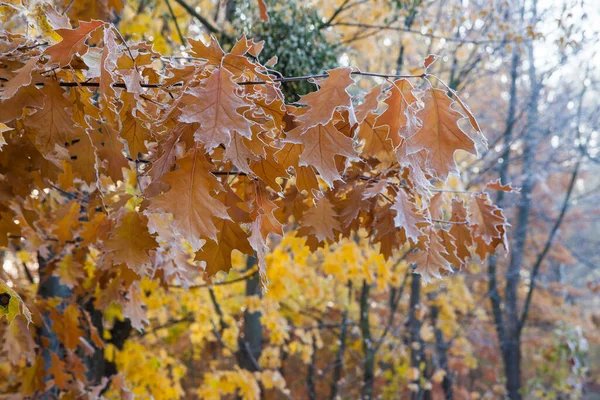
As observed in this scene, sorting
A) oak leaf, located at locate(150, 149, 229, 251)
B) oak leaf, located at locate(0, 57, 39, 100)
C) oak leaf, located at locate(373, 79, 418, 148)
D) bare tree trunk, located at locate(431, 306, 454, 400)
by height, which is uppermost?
bare tree trunk, located at locate(431, 306, 454, 400)

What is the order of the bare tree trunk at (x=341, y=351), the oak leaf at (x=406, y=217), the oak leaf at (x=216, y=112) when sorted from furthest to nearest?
the bare tree trunk at (x=341, y=351)
the oak leaf at (x=406, y=217)
the oak leaf at (x=216, y=112)

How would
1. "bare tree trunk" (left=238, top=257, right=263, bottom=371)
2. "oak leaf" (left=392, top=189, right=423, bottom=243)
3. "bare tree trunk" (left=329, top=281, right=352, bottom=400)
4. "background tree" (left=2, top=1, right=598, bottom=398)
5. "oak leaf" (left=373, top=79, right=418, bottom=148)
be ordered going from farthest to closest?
"bare tree trunk" (left=329, top=281, right=352, bottom=400) < "bare tree trunk" (left=238, top=257, right=263, bottom=371) < "background tree" (left=2, top=1, right=598, bottom=398) < "oak leaf" (left=392, top=189, right=423, bottom=243) < "oak leaf" (left=373, top=79, right=418, bottom=148)

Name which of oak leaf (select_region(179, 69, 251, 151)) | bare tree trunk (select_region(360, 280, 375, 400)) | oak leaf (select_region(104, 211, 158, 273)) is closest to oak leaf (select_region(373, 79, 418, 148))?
oak leaf (select_region(179, 69, 251, 151))

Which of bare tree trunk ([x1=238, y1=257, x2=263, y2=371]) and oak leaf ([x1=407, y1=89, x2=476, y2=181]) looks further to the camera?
bare tree trunk ([x1=238, y1=257, x2=263, y2=371])

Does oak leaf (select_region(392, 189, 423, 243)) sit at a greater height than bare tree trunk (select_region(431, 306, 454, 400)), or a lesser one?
lesser

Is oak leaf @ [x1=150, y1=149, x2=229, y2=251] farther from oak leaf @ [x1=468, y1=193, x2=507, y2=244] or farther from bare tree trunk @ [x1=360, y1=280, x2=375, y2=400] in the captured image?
bare tree trunk @ [x1=360, y1=280, x2=375, y2=400]

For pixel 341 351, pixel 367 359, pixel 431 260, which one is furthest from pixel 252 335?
pixel 431 260

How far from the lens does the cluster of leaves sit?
1036 mm

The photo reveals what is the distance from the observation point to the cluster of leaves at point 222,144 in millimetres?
1036

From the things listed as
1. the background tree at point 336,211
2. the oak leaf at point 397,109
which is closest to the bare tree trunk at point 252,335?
the background tree at point 336,211

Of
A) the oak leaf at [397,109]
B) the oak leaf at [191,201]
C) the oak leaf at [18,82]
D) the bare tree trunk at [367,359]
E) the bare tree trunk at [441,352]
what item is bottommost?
the oak leaf at [191,201]

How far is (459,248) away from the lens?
175 centimetres

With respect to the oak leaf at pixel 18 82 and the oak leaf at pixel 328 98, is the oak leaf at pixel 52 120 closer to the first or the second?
the oak leaf at pixel 18 82

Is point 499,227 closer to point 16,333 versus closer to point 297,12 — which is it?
point 16,333
